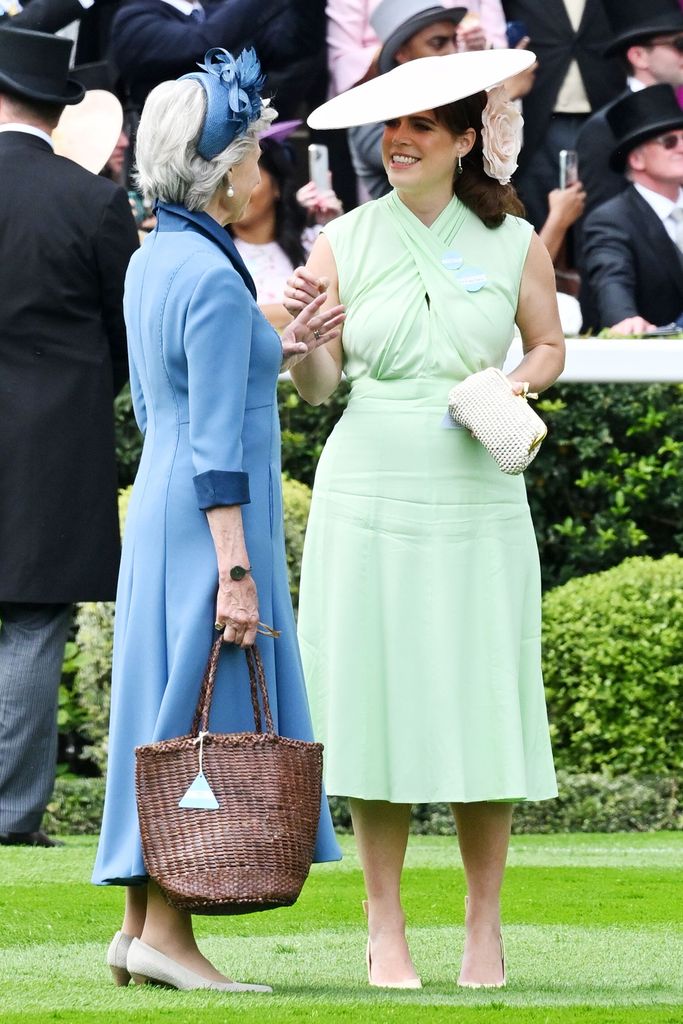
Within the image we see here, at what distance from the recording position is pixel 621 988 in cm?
449

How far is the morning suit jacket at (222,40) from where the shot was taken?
8.57 meters

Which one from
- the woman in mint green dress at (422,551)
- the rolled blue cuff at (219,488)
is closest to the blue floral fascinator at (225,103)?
the woman in mint green dress at (422,551)

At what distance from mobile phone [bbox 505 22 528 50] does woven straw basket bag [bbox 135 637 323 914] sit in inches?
211

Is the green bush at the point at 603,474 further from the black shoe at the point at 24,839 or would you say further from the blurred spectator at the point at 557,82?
the black shoe at the point at 24,839

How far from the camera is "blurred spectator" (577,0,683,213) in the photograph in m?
8.87

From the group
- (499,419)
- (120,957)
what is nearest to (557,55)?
(499,419)

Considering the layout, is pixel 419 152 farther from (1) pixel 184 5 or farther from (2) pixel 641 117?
(2) pixel 641 117

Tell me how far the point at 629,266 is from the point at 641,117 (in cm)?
66

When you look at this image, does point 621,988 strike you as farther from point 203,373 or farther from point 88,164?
point 88,164

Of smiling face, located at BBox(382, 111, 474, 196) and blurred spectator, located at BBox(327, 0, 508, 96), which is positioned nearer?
smiling face, located at BBox(382, 111, 474, 196)

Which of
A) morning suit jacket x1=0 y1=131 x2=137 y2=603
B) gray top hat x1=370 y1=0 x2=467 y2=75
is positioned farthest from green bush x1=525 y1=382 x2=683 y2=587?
morning suit jacket x1=0 y1=131 x2=137 y2=603

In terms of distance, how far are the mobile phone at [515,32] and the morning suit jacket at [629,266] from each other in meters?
0.83

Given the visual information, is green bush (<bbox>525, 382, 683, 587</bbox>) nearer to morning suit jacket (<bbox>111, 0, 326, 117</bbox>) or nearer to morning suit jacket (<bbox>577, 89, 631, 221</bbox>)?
morning suit jacket (<bbox>577, 89, 631, 221</bbox>)

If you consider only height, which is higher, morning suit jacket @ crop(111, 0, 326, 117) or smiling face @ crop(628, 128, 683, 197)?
morning suit jacket @ crop(111, 0, 326, 117)
